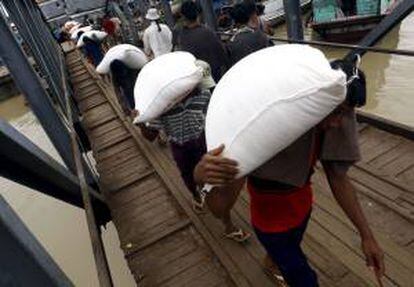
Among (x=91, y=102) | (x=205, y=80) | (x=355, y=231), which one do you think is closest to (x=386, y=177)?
(x=355, y=231)

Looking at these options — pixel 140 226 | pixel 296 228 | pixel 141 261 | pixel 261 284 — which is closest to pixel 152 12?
pixel 140 226

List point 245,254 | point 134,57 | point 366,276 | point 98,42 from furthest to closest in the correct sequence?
point 98,42 < point 134,57 < point 245,254 < point 366,276

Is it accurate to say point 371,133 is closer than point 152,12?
Yes

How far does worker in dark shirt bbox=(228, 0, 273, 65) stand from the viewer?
3.78 metres

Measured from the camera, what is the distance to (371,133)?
4285mm

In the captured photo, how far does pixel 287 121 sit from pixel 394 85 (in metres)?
9.74

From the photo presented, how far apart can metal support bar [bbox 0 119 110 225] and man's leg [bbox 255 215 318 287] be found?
1.14 metres

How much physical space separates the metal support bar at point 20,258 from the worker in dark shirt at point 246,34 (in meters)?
3.09

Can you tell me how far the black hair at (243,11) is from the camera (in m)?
3.76

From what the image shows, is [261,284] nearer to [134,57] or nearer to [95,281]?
[134,57]

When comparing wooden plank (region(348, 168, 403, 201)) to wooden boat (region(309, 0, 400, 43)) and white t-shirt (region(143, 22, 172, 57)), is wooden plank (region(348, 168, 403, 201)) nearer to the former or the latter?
white t-shirt (region(143, 22, 172, 57))

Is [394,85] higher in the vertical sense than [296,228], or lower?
lower

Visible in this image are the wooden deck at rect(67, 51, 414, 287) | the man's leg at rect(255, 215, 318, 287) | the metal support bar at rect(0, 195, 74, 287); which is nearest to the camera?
the metal support bar at rect(0, 195, 74, 287)

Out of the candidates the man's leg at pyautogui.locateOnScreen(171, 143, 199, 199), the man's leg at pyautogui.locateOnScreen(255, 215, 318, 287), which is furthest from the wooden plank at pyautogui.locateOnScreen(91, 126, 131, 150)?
the man's leg at pyautogui.locateOnScreen(255, 215, 318, 287)
